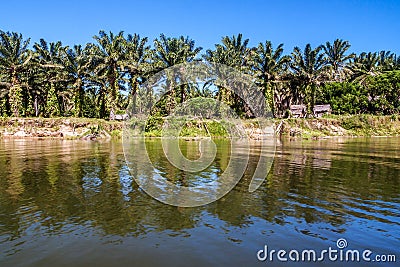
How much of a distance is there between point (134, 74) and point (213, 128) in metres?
18.2

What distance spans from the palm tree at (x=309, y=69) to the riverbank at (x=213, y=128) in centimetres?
688

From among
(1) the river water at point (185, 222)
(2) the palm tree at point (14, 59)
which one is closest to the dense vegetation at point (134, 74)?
(2) the palm tree at point (14, 59)

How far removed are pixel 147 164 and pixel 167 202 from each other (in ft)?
33.3

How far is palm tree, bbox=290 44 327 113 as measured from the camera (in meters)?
66.9

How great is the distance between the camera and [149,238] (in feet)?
26.1

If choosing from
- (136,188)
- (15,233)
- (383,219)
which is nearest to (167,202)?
(136,188)

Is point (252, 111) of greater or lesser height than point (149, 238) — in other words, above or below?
above

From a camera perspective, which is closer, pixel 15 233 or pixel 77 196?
pixel 15 233

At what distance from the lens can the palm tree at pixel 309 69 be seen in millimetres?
66875

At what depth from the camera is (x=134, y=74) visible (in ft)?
213

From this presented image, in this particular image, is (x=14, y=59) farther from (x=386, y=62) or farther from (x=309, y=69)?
(x=386, y=62)

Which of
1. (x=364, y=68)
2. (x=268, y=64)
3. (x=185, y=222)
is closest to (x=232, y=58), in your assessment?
(x=268, y=64)

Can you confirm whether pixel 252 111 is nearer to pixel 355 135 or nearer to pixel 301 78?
pixel 301 78

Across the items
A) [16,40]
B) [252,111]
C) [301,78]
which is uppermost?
[16,40]
